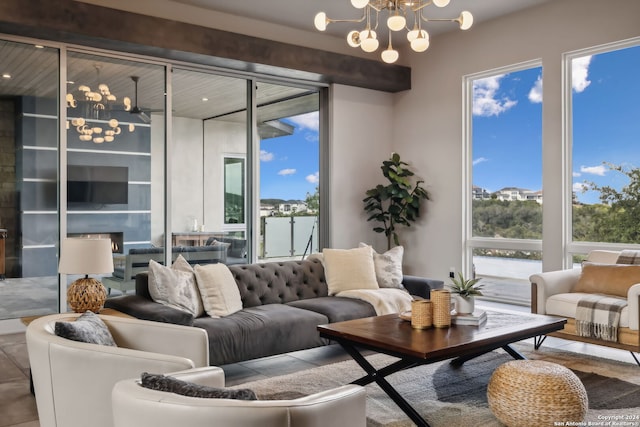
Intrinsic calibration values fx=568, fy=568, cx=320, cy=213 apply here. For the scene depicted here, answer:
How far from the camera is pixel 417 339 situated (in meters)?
3.15

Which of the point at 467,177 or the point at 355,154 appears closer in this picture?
the point at 467,177

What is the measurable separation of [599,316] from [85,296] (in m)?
3.59

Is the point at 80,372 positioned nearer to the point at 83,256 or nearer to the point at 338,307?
the point at 83,256

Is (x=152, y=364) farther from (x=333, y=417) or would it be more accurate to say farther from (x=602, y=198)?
(x=602, y=198)

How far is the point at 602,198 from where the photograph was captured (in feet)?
19.4

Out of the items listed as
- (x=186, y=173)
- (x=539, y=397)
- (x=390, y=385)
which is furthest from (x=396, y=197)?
(x=539, y=397)

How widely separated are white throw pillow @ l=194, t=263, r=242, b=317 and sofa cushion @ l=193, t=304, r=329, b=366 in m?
0.07

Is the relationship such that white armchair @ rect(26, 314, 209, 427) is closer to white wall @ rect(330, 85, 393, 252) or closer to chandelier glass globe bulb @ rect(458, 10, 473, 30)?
chandelier glass globe bulb @ rect(458, 10, 473, 30)

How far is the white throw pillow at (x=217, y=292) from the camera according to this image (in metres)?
4.19

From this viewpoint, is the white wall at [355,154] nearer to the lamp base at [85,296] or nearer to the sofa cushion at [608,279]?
the sofa cushion at [608,279]

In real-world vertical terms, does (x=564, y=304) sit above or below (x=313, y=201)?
below

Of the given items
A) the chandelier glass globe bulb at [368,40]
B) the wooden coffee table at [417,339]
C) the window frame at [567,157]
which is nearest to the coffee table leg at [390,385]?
the wooden coffee table at [417,339]

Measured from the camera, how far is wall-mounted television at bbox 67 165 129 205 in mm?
5684

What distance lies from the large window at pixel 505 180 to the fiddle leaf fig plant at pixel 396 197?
0.71m
